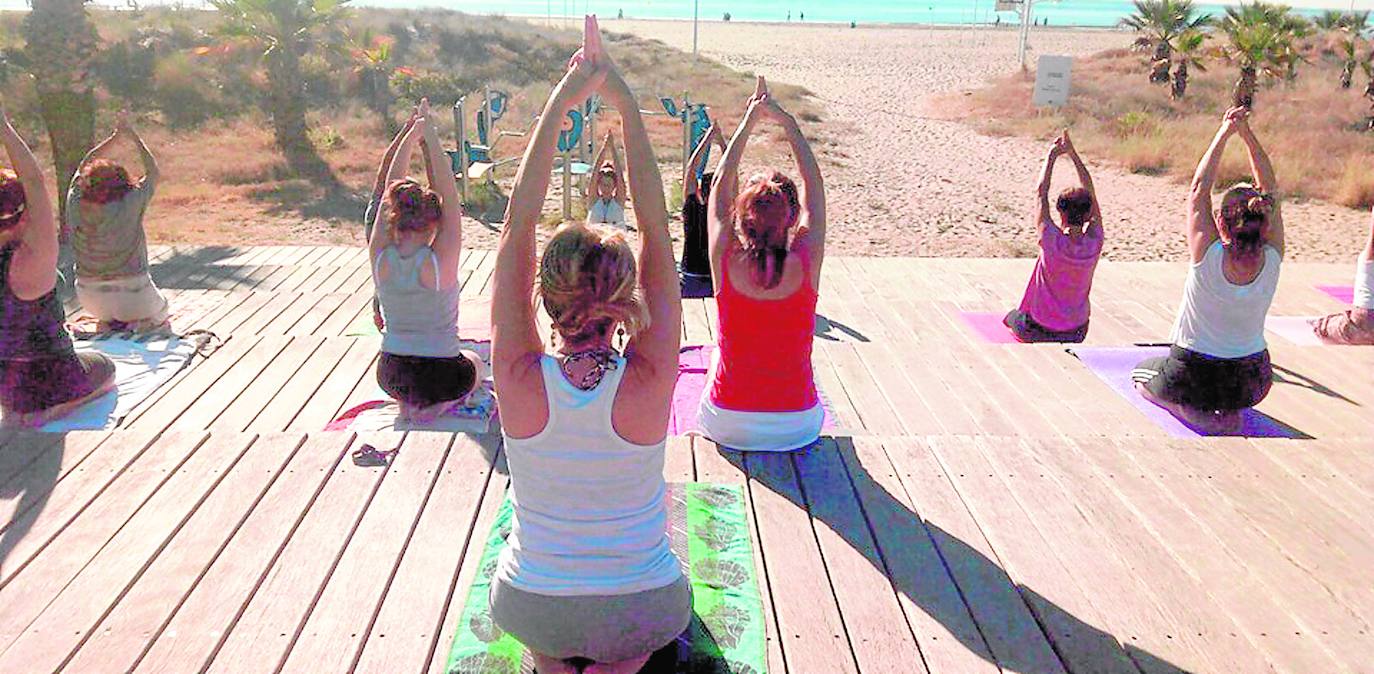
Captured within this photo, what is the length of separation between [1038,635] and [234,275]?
722 cm

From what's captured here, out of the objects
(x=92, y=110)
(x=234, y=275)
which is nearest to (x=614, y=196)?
(x=234, y=275)

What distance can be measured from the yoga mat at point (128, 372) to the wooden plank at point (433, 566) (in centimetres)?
207

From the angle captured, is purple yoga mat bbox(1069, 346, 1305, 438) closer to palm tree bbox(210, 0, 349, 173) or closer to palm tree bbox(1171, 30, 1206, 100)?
palm tree bbox(210, 0, 349, 173)

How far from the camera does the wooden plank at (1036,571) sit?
240cm

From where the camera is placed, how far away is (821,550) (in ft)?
9.20

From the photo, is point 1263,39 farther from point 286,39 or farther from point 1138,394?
point 1138,394

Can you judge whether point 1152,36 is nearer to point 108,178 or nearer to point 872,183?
point 872,183

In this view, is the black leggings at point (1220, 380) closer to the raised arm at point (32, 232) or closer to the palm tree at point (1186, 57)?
the raised arm at point (32, 232)

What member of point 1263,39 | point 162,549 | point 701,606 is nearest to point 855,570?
point 701,606

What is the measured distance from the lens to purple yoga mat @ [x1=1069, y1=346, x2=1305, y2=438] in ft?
15.1

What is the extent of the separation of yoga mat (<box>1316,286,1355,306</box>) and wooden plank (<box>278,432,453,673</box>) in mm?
7289

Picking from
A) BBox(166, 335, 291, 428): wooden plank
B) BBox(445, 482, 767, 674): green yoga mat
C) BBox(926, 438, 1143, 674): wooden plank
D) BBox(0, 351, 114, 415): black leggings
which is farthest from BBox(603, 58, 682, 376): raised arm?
BBox(0, 351, 114, 415): black leggings

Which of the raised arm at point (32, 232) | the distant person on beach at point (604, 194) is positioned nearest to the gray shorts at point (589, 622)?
the raised arm at point (32, 232)

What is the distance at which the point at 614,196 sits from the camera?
27.3ft
